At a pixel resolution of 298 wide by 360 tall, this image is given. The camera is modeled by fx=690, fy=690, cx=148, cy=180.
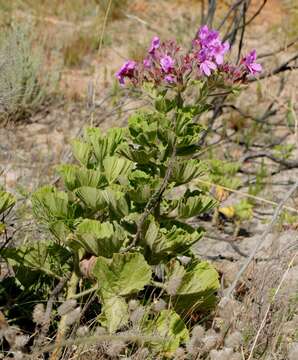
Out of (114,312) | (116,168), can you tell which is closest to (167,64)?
(116,168)

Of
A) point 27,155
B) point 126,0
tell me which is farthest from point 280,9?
point 27,155

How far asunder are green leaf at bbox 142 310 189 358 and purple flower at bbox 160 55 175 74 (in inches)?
30.0

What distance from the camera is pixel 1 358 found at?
6.98ft

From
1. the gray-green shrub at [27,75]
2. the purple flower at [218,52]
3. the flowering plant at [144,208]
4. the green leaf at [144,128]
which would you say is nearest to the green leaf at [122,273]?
the flowering plant at [144,208]

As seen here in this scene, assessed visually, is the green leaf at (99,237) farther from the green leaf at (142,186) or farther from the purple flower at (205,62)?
the purple flower at (205,62)

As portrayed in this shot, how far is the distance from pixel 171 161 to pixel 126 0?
6.24 meters

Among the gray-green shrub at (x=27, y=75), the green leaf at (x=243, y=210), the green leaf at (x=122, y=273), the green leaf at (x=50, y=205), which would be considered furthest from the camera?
the gray-green shrub at (x=27, y=75)

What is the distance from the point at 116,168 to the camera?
2305 millimetres

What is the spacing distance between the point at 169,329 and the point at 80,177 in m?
0.56

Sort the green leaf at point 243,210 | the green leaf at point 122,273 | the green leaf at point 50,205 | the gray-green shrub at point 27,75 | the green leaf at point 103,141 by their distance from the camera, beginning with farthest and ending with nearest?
the gray-green shrub at point 27,75 → the green leaf at point 243,210 → the green leaf at point 103,141 → the green leaf at point 50,205 → the green leaf at point 122,273

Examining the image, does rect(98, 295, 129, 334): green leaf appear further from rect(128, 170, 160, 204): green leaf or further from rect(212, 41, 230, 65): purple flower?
rect(212, 41, 230, 65): purple flower

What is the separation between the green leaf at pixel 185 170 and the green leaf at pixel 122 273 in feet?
0.95

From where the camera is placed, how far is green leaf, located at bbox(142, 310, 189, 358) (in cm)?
217

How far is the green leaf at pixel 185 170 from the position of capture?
7.18ft
